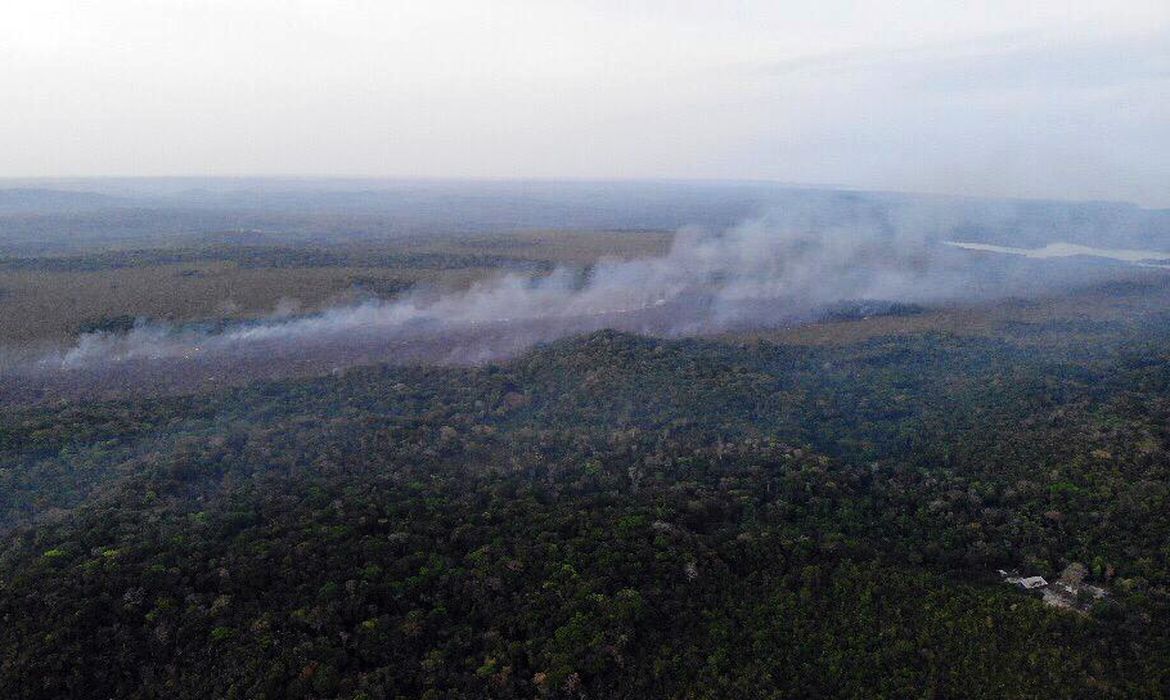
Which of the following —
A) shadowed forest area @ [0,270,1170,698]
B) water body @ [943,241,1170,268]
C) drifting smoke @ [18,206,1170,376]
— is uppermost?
water body @ [943,241,1170,268]

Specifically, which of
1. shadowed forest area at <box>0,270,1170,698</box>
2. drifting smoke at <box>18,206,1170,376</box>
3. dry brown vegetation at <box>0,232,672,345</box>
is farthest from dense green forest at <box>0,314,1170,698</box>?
dry brown vegetation at <box>0,232,672,345</box>

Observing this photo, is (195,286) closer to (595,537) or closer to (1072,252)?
(595,537)

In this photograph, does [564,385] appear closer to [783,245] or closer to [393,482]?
[393,482]

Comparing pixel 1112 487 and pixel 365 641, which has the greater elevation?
pixel 1112 487

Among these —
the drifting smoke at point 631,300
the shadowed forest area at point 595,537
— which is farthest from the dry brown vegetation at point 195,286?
the shadowed forest area at point 595,537

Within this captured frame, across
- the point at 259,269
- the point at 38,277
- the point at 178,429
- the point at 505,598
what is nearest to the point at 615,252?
the point at 259,269

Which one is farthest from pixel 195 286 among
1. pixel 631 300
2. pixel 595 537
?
pixel 595 537

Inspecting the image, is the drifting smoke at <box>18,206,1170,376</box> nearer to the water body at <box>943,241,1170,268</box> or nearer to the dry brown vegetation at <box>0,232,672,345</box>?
the dry brown vegetation at <box>0,232,672,345</box>
